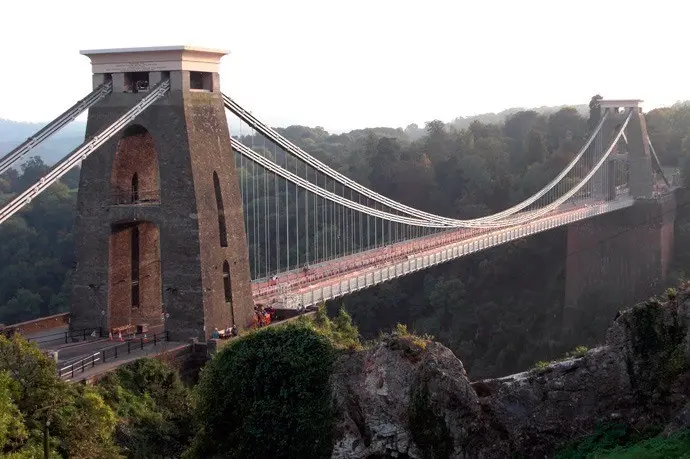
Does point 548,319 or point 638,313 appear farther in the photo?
point 548,319

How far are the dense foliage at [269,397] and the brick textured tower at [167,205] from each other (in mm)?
5897

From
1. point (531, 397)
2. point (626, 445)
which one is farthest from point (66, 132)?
point (626, 445)

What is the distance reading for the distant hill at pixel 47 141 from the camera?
119 meters

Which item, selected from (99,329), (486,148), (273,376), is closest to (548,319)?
(486,148)

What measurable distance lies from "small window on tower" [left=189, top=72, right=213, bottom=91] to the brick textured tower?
2 cm

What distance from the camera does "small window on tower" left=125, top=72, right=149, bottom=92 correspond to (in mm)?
19625

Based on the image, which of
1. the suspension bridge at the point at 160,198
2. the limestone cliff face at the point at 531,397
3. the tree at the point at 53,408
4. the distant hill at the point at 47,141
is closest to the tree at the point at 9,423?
the tree at the point at 53,408

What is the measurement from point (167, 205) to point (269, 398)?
7553 millimetres

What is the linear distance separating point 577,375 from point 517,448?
1.20 metres

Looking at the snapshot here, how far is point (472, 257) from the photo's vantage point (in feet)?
156

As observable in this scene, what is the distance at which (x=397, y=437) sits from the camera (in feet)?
39.6

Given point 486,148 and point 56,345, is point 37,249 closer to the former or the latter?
point 486,148

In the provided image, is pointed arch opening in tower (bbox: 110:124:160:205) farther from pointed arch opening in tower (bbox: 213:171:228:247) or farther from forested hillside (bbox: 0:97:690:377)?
forested hillside (bbox: 0:97:690:377)

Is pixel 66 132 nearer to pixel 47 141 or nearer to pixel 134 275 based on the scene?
pixel 47 141
